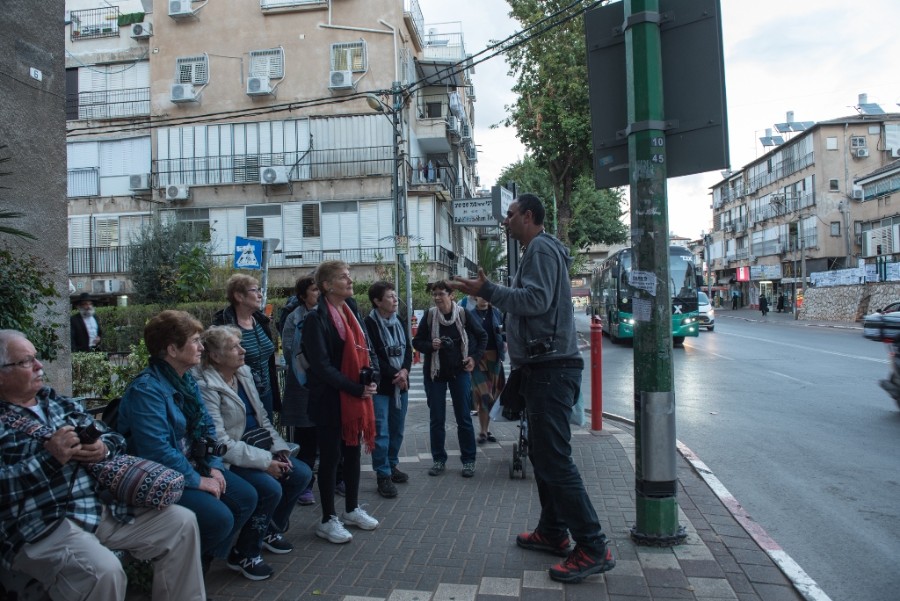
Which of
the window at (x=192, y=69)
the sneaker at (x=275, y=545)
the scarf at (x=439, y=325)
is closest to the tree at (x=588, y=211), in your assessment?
the window at (x=192, y=69)

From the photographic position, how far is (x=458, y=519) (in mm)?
5082

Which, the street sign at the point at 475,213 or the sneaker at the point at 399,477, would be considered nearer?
the sneaker at the point at 399,477

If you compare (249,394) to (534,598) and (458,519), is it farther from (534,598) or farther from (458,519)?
(534,598)

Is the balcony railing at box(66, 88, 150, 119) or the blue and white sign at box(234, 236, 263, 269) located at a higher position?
the balcony railing at box(66, 88, 150, 119)

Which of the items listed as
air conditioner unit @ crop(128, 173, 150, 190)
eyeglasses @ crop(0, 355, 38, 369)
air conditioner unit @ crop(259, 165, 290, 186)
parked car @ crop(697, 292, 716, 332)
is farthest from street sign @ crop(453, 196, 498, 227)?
air conditioner unit @ crop(128, 173, 150, 190)

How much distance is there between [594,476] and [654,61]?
143 inches

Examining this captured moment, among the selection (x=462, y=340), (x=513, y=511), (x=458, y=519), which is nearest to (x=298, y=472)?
(x=458, y=519)

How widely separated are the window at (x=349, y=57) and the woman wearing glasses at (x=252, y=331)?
2517cm

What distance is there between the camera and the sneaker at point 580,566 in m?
3.84

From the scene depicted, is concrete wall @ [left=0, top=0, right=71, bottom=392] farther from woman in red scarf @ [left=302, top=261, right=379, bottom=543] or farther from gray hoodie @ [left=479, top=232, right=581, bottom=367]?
gray hoodie @ [left=479, top=232, right=581, bottom=367]

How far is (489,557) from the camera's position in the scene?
14.0 ft

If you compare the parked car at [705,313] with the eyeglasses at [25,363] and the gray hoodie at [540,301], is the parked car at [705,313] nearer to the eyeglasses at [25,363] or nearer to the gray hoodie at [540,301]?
the gray hoodie at [540,301]

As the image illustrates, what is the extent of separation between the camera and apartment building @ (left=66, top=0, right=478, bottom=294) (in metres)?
28.5

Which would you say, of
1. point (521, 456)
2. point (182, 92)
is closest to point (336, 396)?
point (521, 456)
